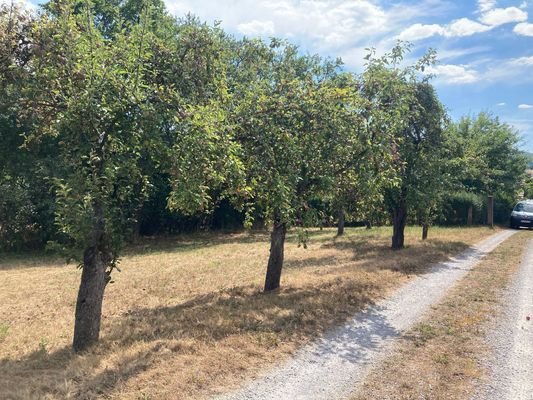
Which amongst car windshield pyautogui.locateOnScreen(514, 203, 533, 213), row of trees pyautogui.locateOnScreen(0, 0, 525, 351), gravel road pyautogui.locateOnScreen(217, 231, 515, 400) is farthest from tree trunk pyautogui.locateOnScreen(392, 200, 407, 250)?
car windshield pyautogui.locateOnScreen(514, 203, 533, 213)

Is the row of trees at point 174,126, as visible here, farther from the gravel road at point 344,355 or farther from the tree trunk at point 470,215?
the tree trunk at point 470,215

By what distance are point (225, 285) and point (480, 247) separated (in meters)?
9.98

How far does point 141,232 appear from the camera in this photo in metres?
22.8

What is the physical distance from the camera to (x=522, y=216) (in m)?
23.3

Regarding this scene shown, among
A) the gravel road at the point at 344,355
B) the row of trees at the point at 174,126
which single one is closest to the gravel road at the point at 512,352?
the gravel road at the point at 344,355

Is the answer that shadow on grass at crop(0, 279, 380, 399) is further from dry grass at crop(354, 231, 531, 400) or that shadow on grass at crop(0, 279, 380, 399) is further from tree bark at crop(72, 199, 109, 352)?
dry grass at crop(354, 231, 531, 400)

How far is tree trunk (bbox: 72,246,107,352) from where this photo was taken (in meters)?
5.63

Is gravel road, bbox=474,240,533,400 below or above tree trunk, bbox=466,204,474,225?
below

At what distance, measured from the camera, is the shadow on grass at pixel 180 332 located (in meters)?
4.47

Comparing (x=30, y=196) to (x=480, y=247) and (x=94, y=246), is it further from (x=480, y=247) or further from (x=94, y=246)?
(x=480, y=247)

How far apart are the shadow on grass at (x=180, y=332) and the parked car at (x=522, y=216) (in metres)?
19.6

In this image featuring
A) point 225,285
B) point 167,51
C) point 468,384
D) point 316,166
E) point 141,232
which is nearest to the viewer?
point 468,384

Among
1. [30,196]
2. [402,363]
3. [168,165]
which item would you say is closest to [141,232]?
[30,196]

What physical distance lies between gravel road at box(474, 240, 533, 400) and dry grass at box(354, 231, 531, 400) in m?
0.14
